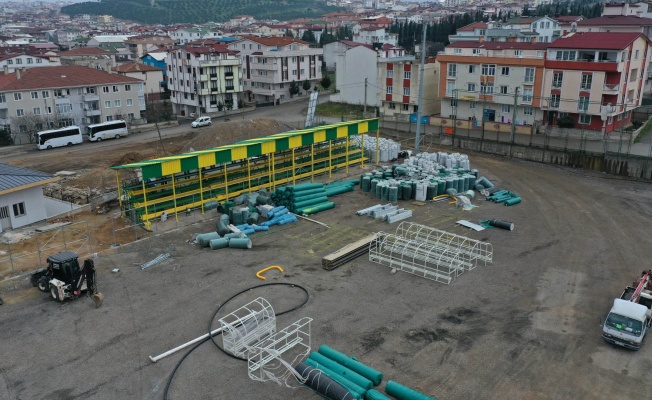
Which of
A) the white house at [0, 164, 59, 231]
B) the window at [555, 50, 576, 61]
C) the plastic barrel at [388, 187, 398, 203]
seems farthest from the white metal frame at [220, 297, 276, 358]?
the window at [555, 50, 576, 61]

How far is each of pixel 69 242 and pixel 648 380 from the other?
20.6m

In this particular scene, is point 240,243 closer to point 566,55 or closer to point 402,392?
point 402,392

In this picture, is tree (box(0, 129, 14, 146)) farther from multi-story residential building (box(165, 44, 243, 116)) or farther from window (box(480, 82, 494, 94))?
window (box(480, 82, 494, 94))

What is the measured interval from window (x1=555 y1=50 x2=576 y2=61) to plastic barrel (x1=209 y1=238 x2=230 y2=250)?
3068 cm

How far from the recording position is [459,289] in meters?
17.1

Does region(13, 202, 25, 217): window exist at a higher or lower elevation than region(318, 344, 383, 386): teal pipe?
higher

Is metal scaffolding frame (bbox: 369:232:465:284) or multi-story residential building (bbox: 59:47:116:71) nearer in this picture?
metal scaffolding frame (bbox: 369:232:465:284)

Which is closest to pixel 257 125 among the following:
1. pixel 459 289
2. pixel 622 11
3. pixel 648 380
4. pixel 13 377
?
pixel 459 289

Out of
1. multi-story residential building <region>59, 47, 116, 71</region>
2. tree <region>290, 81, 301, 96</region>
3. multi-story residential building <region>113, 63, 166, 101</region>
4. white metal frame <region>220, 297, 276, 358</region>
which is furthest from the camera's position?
multi-story residential building <region>59, 47, 116, 71</region>

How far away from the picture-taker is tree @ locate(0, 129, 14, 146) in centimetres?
4459

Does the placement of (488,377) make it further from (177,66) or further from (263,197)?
(177,66)

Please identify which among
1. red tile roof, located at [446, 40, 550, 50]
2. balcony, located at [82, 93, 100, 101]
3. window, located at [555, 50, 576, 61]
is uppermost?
red tile roof, located at [446, 40, 550, 50]

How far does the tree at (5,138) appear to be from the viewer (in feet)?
146

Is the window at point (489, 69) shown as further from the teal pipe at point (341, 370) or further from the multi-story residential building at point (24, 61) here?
the multi-story residential building at point (24, 61)
